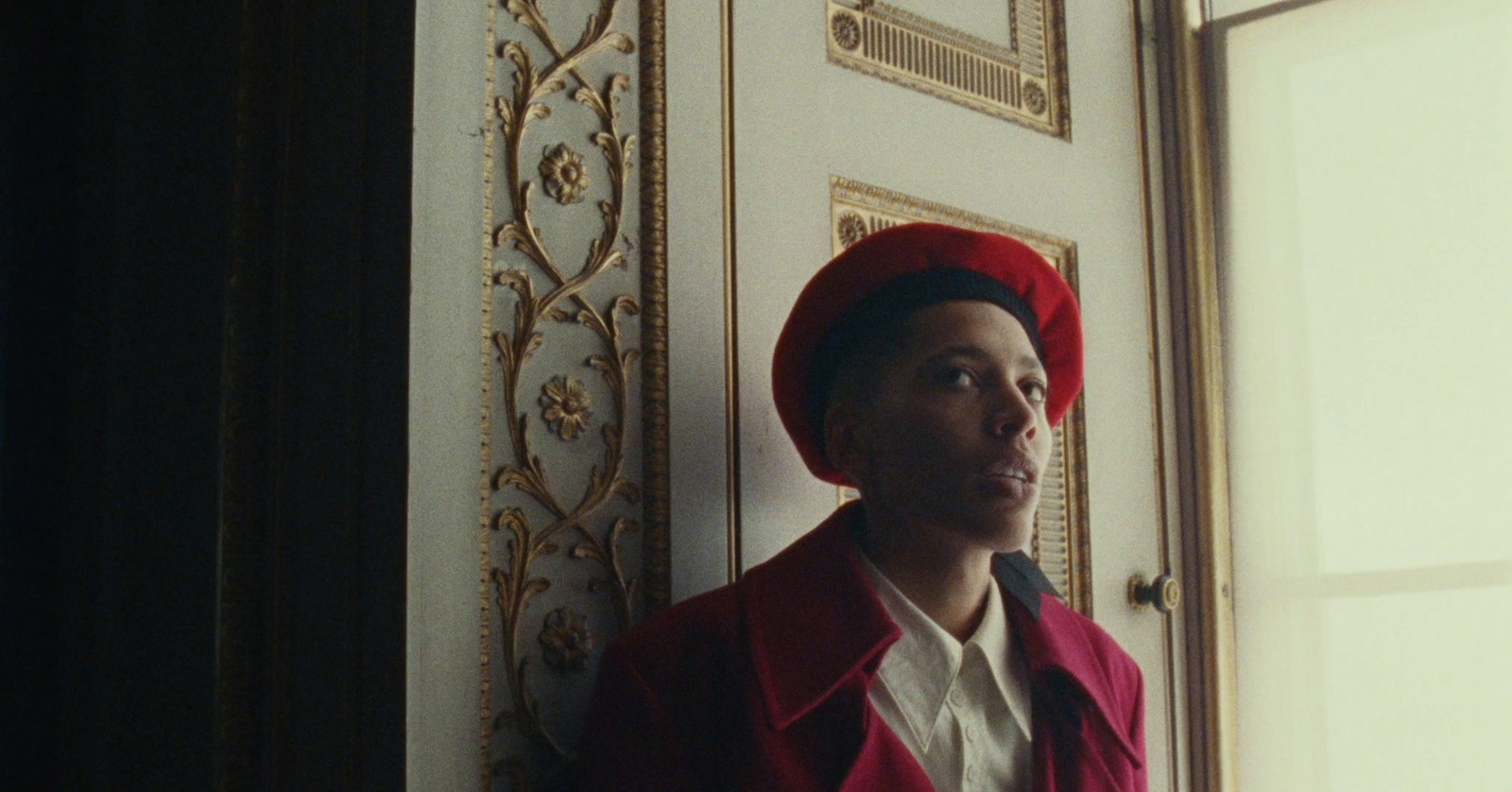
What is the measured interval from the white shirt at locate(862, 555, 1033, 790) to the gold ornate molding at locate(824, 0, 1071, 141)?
59 cm

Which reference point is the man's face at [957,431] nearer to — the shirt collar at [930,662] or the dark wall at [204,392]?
the shirt collar at [930,662]

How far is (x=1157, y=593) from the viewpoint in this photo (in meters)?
1.88

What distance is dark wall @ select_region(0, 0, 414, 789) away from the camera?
1.24m

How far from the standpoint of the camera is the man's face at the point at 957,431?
1.32 meters

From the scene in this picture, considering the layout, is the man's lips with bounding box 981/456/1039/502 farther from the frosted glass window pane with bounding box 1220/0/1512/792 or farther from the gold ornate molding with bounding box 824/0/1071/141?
the frosted glass window pane with bounding box 1220/0/1512/792

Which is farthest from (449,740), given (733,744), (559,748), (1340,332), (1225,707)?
(1340,332)

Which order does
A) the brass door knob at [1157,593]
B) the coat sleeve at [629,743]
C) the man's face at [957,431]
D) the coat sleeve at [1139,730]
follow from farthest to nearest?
the brass door knob at [1157,593] → the coat sleeve at [1139,730] → the man's face at [957,431] → the coat sleeve at [629,743]

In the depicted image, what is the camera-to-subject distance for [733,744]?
1267mm

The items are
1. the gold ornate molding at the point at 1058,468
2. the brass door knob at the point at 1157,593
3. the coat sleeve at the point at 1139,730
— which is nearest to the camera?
the coat sleeve at the point at 1139,730

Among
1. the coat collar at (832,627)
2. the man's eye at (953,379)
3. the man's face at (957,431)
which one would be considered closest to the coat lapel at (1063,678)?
the coat collar at (832,627)

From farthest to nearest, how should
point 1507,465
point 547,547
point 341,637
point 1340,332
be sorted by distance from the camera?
point 1340,332 → point 1507,465 → point 547,547 → point 341,637

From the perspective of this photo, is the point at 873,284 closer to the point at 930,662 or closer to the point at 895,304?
the point at 895,304

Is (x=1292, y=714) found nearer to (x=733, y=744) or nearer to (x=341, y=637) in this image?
(x=733, y=744)

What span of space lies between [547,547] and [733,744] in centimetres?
23
